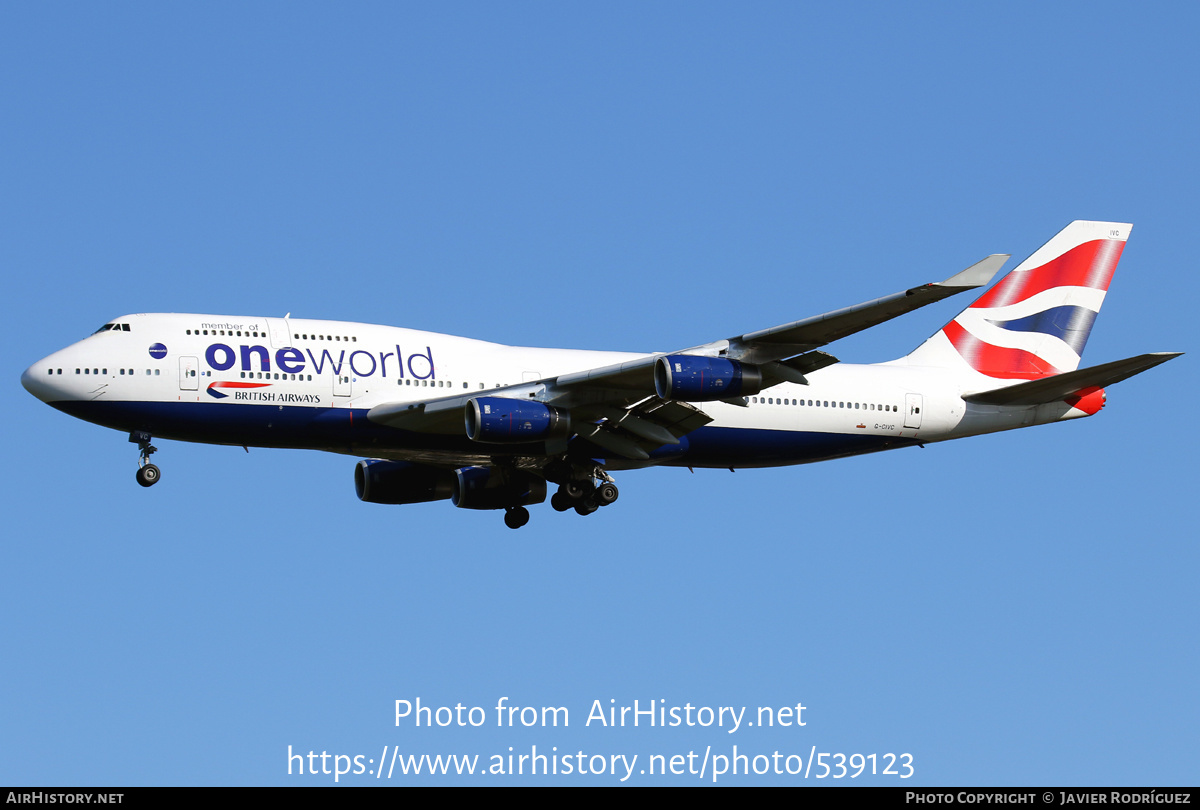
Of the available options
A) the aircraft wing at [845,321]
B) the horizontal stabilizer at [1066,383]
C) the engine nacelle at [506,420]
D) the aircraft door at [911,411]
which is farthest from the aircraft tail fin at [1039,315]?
the engine nacelle at [506,420]

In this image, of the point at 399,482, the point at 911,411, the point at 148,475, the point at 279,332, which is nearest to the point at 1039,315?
the point at 911,411

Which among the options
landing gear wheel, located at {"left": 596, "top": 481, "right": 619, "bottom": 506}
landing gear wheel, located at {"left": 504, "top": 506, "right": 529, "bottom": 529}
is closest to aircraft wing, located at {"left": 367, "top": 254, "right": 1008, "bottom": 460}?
landing gear wheel, located at {"left": 596, "top": 481, "right": 619, "bottom": 506}

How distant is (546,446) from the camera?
123ft

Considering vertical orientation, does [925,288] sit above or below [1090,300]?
below

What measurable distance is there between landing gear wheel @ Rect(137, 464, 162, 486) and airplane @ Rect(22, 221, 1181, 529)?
78 mm

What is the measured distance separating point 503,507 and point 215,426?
9482 millimetres

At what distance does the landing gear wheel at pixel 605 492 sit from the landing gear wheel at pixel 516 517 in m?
3.57

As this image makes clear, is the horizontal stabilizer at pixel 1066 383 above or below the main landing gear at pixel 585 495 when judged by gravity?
above

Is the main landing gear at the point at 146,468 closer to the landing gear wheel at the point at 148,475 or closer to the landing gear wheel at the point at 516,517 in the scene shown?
the landing gear wheel at the point at 148,475

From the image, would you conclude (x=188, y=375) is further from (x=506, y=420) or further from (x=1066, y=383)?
(x=1066, y=383)

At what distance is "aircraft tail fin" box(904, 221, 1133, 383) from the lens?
4394cm

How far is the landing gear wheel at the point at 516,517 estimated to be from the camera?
42.5 metres
